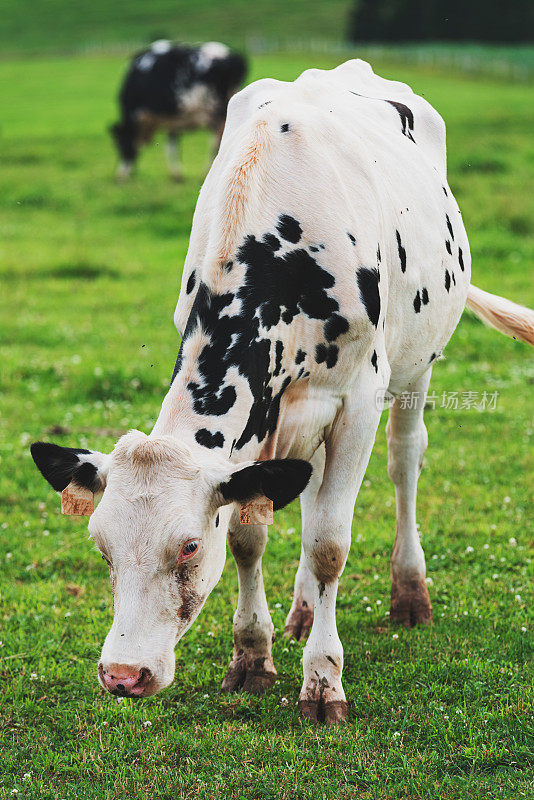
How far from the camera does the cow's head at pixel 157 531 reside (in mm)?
3658

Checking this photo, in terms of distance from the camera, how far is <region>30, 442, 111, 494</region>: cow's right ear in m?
3.97

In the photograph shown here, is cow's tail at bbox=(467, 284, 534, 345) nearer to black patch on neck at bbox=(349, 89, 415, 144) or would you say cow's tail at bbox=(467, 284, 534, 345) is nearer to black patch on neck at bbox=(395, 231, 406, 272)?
black patch on neck at bbox=(349, 89, 415, 144)

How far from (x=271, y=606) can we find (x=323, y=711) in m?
1.52

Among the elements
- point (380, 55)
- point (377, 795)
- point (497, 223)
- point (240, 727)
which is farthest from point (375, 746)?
point (380, 55)

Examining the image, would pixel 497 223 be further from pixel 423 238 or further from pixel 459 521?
pixel 423 238

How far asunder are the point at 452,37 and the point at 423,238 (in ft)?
209

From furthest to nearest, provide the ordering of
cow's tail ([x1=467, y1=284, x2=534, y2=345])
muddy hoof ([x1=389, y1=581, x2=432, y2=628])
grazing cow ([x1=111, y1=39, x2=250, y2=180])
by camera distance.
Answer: grazing cow ([x1=111, y1=39, x2=250, y2=180]), cow's tail ([x1=467, y1=284, x2=534, y2=345]), muddy hoof ([x1=389, y1=581, x2=432, y2=628])

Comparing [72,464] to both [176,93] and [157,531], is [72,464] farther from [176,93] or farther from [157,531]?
[176,93]

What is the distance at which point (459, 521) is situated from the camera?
7.64m

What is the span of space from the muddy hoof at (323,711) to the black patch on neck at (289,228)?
2.28 meters

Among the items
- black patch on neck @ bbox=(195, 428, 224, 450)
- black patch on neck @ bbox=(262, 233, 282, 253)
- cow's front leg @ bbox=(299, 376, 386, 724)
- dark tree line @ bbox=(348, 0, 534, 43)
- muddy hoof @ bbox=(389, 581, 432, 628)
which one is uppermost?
black patch on neck @ bbox=(262, 233, 282, 253)

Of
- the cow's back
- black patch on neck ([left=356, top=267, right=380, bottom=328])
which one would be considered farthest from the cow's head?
black patch on neck ([left=356, top=267, right=380, bottom=328])

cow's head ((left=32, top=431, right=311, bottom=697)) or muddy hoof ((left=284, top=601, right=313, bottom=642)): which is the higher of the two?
cow's head ((left=32, top=431, right=311, bottom=697))

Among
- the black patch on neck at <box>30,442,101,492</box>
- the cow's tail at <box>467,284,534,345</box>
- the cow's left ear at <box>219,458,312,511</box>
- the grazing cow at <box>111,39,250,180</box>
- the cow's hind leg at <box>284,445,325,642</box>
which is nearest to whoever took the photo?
the cow's left ear at <box>219,458,312,511</box>
